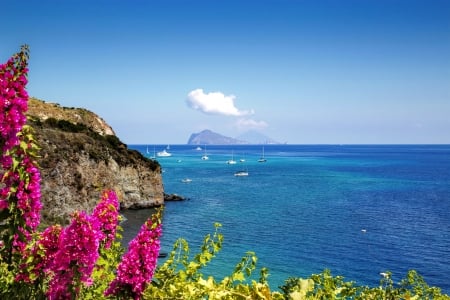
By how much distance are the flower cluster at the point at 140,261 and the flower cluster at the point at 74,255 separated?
0.42 m

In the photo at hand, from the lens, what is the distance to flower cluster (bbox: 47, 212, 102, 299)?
182 inches

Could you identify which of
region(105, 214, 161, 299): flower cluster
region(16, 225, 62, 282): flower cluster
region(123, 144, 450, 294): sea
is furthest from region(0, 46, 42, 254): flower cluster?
region(123, 144, 450, 294): sea

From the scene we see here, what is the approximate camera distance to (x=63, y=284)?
15.6 feet

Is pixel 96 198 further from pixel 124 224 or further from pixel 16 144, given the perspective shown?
pixel 16 144

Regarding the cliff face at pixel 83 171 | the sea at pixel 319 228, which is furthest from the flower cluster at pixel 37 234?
the cliff face at pixel 83 171

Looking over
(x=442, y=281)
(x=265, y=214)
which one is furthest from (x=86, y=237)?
(x=265, y=214)

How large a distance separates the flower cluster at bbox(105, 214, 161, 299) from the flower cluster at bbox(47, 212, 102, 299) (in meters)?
0.42

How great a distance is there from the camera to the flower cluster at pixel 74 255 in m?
4.62

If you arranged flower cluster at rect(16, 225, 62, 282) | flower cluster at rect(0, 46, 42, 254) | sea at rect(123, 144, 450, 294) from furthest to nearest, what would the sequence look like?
sea at rect(123, 144, 450, 294), flower cluster at rect(16, 225, 62, 282), flower cluster at rect(0, 46, 42, 254)

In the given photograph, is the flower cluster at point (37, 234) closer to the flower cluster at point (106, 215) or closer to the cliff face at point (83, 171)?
the flower cluster at point (106, 215)

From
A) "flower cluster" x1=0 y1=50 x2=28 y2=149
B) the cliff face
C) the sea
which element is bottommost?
the sea

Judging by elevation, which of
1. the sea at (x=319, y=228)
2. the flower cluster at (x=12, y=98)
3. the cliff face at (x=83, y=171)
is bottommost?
the sea at (x=319, y=228)

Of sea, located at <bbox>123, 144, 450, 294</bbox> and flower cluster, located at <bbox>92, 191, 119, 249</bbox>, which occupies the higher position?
flower cluster, located at <bbox>92, 191, 119, 249</bbox>

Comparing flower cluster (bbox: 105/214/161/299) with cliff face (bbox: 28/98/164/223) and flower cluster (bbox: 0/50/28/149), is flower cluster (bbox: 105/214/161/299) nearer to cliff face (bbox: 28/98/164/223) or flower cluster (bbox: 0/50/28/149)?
flower cluster (bbox: 0/50/28/149)
